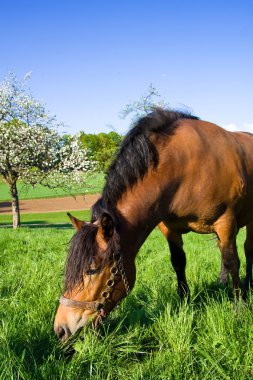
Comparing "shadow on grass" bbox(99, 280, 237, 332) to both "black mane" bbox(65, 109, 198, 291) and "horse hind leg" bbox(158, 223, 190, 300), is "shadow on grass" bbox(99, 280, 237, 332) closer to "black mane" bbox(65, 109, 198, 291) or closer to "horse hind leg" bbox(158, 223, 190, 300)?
"horse hind leg" bbox(158, 223, 190, 300)

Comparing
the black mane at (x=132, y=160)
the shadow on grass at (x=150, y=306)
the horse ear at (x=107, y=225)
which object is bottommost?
the shadow on grass at (x=150, y=306)

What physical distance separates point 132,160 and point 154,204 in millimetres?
423

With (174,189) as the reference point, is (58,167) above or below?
below

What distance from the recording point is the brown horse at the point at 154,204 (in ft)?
9.31

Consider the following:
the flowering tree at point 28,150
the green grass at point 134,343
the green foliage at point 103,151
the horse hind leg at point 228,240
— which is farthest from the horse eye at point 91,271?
the flowering tree at point 28,150

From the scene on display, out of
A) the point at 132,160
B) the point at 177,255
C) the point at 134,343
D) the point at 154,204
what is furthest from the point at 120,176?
the point at 177,255

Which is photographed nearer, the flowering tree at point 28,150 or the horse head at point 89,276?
the horse head at point 89,276

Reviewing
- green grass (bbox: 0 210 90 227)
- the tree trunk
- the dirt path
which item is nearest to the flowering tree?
the tree trunk

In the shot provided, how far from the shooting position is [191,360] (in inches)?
100

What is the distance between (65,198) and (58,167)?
22945mm

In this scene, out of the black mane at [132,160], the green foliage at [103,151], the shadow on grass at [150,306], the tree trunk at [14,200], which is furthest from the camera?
the tree trunk at [14,200]

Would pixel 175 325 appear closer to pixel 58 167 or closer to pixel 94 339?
pixel 94 339

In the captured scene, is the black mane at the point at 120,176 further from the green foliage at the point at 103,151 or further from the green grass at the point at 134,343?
the green grass at the point at 134,343

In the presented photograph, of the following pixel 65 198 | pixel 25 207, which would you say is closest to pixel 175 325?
pixel 25 207
